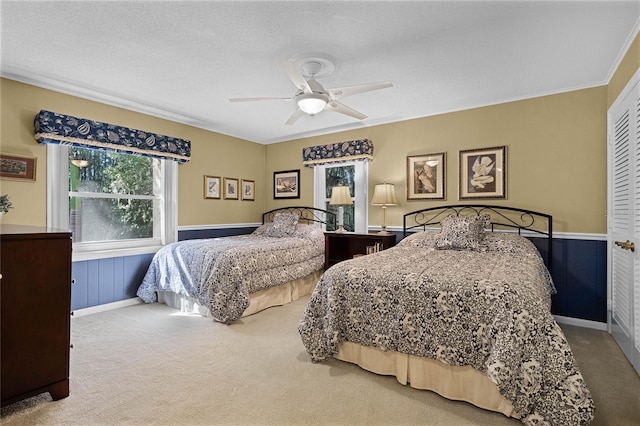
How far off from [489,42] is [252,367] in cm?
308

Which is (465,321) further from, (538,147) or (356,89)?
(538,147)

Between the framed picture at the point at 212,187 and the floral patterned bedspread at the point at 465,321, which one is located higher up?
the framed picture at the point at 212,187

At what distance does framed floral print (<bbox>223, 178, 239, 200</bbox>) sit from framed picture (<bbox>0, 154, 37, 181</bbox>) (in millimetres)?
2420

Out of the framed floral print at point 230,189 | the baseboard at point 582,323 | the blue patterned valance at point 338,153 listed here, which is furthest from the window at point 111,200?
the baseboard at point 582,323

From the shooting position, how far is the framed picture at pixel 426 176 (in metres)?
4.27

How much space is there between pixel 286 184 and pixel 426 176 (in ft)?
8.03

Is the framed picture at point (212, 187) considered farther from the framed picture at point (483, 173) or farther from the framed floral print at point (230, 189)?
the framed picture at point (483, 173)

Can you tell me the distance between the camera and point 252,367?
2.49m

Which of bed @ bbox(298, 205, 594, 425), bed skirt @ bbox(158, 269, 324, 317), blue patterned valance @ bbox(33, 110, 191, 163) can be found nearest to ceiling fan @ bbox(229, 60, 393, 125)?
bed @ bbox(298, 205, 594, 425)

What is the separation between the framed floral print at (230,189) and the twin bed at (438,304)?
1.46 meters

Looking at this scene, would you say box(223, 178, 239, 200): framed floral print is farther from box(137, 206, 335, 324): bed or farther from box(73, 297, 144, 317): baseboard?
box(73, 297, 144, 317): baseboard

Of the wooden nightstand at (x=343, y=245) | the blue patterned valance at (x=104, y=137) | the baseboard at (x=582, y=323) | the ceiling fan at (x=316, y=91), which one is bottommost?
the baseboard at (x=582, y=323)

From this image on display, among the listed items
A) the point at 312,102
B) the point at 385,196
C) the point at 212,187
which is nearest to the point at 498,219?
the point at 385,196

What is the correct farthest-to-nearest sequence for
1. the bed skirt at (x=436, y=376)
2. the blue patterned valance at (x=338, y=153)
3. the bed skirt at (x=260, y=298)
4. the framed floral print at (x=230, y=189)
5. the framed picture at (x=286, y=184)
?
the framed picture at (x=286, y=184), the framed floral print at (x=230, y=189), the blue patterned valance at (x=338, y=153), the bed skirt at (x=260, y=298), the bed skirt at (x=436, y=376)
